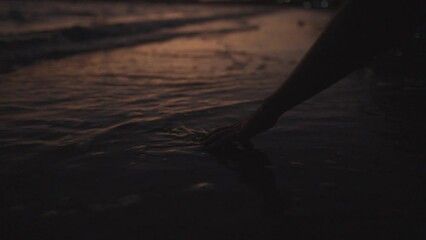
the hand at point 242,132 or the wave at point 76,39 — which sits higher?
the wave at point 76,39

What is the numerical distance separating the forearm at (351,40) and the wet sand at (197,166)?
1.74 feet

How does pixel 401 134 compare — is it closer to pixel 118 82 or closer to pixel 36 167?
pixel 36 167

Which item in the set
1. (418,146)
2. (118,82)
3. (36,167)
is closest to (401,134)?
(418,146)

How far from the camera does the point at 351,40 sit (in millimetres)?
1672

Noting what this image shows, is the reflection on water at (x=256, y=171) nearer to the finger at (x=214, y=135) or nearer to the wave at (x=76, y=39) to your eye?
the finger at (x=214, y=135)

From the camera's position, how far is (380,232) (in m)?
1.63

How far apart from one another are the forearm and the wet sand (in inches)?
20.9

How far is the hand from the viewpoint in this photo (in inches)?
84.5

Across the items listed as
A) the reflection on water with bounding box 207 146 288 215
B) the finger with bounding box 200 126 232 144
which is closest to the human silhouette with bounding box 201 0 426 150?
the reflection on water with bounding box 207 146 288 215

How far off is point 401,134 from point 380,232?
4.38 ft

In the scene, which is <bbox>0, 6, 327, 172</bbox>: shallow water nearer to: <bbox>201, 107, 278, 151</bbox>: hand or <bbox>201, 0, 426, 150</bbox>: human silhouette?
<bbox>201, 107, 278, 151</bbox>: hand

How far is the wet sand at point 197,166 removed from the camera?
1.69m

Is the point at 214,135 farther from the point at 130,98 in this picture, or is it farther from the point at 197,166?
the point at 130,98

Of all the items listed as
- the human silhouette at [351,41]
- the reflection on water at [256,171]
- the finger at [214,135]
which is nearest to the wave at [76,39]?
the finger at [214,135]
